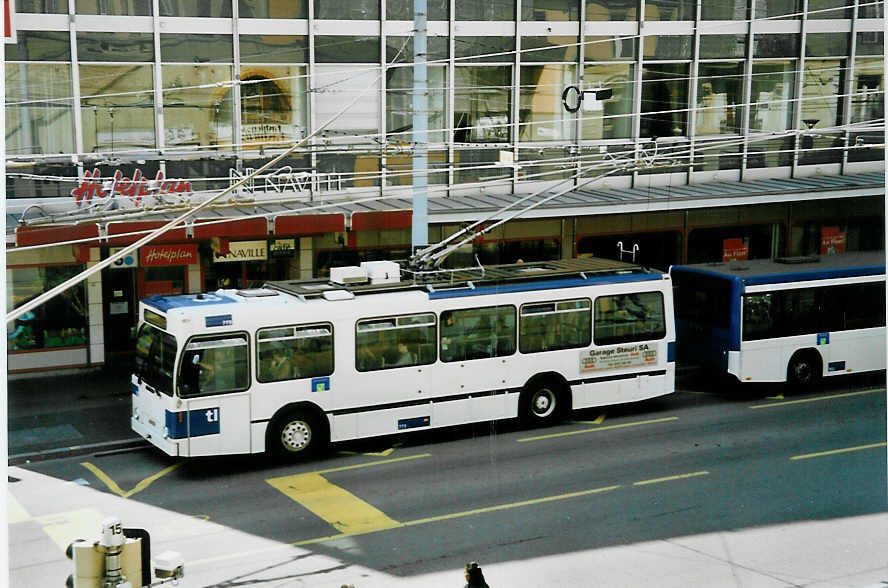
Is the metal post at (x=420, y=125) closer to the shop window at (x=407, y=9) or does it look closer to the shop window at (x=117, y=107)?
the shop window at (x=407, y=9)

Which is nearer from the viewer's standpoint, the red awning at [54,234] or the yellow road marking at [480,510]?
the yellow road marking at [480,510]

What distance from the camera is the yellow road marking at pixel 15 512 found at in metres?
10.4

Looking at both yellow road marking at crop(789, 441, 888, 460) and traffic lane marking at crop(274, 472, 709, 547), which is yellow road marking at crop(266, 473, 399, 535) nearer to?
traffic lane marking at crop(274, 472, 709, 547)

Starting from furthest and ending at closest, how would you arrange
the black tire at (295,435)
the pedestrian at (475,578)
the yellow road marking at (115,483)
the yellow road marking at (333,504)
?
the black tire at (295,435), the yellow road marking at (115,483), the yellow road marking at (333,504), the pedestrian at (475,578)

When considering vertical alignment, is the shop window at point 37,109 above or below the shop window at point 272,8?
below

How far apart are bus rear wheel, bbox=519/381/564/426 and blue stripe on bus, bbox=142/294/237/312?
4.05 meters

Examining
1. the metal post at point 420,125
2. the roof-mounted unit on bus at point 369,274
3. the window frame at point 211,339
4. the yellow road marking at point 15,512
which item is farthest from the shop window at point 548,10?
the yellow road marking at point 15,512

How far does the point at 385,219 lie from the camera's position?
15.2 metres

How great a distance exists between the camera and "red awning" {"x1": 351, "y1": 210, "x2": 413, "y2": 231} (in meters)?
15.2

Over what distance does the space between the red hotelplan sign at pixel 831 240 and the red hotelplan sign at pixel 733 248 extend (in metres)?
1.23

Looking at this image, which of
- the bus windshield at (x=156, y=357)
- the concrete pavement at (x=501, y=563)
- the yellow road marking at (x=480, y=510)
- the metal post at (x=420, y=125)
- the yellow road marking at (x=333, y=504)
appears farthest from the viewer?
the metal post at (x=420, y=125)

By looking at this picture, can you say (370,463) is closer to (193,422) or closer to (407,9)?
(193,422)

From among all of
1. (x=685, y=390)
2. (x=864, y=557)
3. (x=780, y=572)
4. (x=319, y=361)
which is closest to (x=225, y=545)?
(x=319, y=361)

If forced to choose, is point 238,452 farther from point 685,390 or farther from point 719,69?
point 719,69
